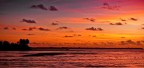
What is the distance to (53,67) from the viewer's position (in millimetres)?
57750

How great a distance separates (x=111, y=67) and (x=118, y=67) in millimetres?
→ 1301

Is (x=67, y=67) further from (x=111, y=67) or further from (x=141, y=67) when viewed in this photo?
(x=141, y=67)

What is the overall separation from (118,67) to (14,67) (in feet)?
63.4

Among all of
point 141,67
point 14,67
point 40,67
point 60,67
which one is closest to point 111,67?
point 141,67

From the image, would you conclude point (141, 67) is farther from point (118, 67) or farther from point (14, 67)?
point (14, 67)

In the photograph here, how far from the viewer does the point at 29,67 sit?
57.2 m

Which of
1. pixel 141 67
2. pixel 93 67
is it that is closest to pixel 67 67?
pixel 93 67

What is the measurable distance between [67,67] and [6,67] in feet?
36.9

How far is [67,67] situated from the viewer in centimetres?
5734

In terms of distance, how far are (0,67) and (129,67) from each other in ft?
78.5

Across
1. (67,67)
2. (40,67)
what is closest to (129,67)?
(67,67)

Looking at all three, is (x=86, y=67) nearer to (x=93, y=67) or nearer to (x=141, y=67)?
(x=93, y=67)

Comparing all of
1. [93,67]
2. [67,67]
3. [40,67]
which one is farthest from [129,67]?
[40,67]

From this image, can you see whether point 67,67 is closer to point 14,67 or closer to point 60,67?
point 60,67
